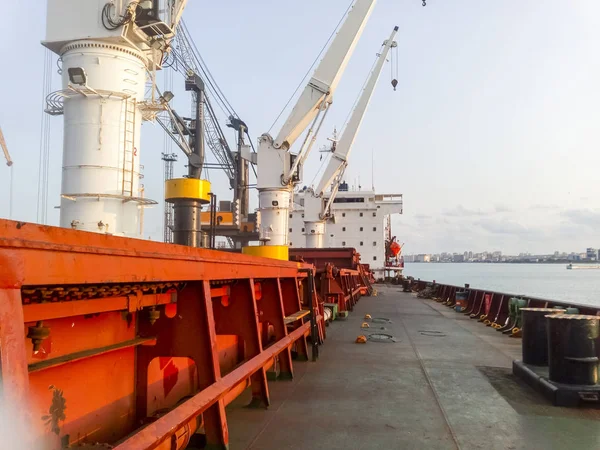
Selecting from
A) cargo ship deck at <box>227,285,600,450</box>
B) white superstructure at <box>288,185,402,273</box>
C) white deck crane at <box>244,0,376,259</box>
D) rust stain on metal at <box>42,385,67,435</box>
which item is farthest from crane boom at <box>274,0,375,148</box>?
white superstructure at <box>288,185,402,273</box>

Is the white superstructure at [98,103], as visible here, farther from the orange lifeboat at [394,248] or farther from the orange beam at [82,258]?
the orange lifeboat at [394,248]

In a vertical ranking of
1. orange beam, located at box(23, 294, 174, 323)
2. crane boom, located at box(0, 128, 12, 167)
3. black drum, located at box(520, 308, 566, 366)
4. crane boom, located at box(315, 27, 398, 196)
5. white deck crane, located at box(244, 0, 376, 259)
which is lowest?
black drum, located at box(520, 308, 566, 366)

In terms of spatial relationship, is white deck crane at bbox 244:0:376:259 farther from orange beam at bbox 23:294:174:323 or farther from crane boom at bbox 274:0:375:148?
orange beam at bbox 23:294:174:323

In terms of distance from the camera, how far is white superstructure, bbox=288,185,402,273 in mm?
47469

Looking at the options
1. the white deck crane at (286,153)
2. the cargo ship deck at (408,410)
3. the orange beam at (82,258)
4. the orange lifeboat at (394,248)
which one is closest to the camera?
the orange beam at (82,258)

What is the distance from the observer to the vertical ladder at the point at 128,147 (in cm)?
1186

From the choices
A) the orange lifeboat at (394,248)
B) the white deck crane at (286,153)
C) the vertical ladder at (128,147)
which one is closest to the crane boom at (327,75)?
the white deck crane at (286,153)

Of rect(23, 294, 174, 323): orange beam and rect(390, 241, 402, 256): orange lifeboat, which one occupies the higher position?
rect(390, 241, 402, 256): orange lifeboat

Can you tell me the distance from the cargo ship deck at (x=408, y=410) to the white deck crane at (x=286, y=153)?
39.9 ft

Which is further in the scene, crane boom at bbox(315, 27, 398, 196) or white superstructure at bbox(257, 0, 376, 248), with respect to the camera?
crane boom at bbox(315, 27, 398, 196)

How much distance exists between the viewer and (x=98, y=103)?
1157cm

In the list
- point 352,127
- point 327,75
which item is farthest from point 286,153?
point 352,127

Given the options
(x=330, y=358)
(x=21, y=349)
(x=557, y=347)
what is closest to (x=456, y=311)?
(x=330, y=358)

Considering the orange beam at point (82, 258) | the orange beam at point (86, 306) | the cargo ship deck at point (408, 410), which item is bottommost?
the cargo ship deck at point (408, 410)
